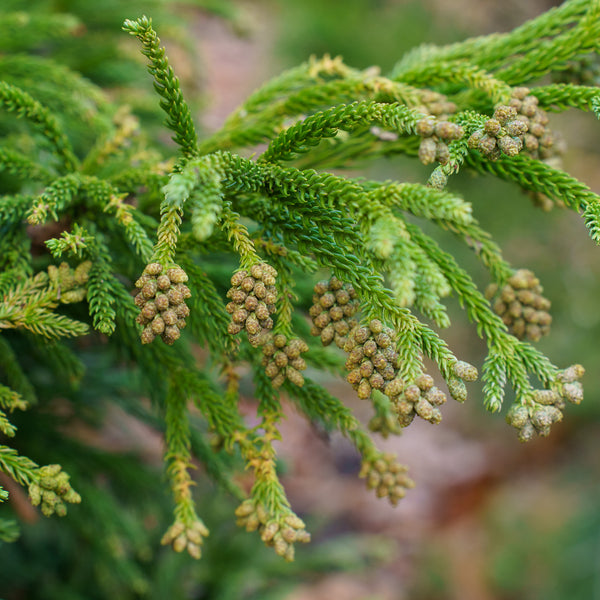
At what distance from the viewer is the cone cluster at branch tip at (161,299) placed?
98 cm

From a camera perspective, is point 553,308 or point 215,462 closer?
point 215,462

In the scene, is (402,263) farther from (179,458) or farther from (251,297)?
(179,458)

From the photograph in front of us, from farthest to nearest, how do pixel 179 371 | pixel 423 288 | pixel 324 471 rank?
pixel 324 471
pixel 179 371
pixel 423 288

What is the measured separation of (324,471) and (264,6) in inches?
271

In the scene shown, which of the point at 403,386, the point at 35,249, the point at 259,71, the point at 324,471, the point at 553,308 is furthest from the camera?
the point at 259,71

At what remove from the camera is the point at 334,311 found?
1.11m

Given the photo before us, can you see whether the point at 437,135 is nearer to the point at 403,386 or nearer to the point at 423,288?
the point at 423,288

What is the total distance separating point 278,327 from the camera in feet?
3.83

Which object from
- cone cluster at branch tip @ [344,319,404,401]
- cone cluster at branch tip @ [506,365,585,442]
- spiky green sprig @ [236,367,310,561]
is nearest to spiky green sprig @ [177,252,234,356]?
spiky green sprig @ [236,367,310,561]

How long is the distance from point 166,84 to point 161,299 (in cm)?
43

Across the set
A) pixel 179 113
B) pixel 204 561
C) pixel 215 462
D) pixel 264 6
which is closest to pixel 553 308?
pixel 204 561

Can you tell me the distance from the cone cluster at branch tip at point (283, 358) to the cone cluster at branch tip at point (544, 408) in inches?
16.8

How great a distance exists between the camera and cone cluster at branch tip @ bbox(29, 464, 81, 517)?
112 centimetres

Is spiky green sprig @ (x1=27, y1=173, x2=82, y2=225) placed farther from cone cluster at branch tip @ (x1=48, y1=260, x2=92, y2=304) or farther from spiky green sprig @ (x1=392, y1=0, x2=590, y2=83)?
spiky green sprig @ (x1=392, y1=0, x2=590, y2=83)
